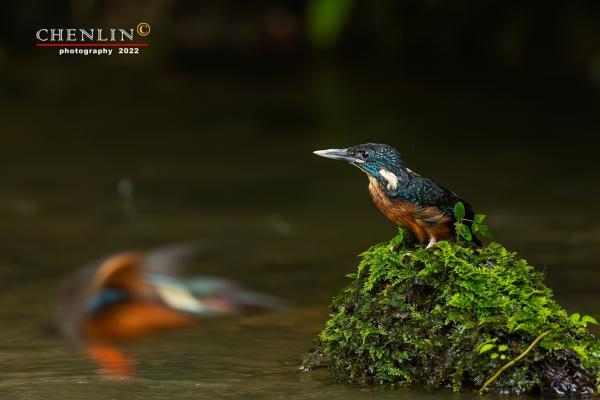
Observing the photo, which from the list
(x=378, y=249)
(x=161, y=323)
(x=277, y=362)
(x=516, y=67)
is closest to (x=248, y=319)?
(x=161, y=323)

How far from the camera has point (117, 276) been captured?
7820 mm

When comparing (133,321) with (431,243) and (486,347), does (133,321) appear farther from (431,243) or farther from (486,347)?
(486,347)

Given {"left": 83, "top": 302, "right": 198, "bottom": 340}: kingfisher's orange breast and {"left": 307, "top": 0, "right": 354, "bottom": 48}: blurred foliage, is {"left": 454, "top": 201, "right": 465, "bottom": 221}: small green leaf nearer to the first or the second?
{"left": 83, "top": 302, "right": 198, "bottom": 340}: kingfisher's orange breast

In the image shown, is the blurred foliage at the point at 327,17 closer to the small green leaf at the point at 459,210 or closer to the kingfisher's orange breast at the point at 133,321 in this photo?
the kingfisher's orange breast at the point at 133,321

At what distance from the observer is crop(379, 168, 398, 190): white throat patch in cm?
535

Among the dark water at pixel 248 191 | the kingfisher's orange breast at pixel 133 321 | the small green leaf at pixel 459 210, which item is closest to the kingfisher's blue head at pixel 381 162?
the small green leaf at pixel 459 210

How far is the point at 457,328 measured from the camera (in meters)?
5.14

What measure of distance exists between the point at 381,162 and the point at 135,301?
8.82 ft

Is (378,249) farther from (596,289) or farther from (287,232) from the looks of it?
(287,232)

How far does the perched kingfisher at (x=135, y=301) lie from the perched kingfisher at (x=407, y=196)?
182 cm

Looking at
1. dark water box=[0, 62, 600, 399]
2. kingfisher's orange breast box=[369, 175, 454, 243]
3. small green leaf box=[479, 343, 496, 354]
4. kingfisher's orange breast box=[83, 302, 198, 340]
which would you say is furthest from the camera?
kingfisher's orange breast box=[83, 302, 198, 340]

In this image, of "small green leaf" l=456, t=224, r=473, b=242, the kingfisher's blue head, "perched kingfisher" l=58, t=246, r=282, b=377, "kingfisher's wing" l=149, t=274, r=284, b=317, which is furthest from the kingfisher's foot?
"kingfisher's wing" l=149, t=274, r=284, b=317

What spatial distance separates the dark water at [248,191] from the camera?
6.22 m

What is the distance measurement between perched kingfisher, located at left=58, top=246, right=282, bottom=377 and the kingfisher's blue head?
1792mm
